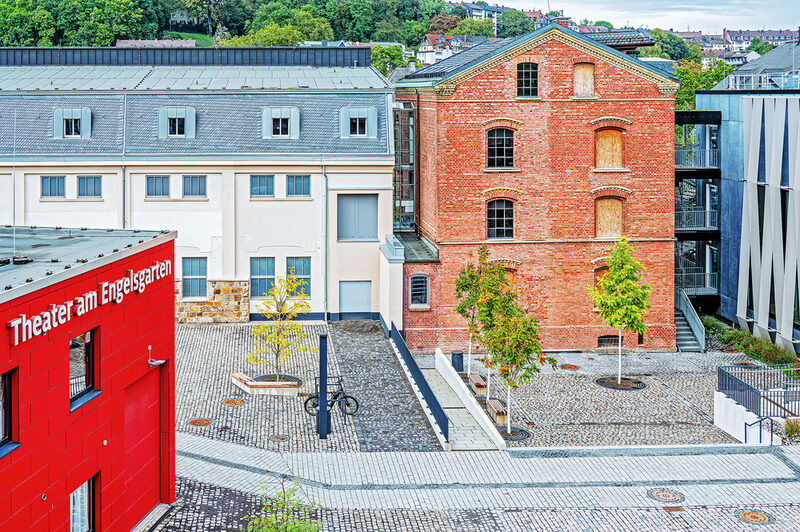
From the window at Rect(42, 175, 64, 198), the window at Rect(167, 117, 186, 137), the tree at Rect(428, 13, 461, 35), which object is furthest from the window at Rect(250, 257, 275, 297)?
the tree at Rect(428, 13, 461, 35)

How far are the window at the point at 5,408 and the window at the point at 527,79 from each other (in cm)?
2717

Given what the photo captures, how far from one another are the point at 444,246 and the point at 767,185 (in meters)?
13.1

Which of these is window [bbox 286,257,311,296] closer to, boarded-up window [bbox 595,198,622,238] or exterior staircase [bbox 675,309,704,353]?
boarded-up window [bbox 595,198,622,238]

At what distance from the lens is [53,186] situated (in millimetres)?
38875

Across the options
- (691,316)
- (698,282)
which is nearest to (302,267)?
(691,316)

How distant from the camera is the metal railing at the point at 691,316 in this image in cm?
4047

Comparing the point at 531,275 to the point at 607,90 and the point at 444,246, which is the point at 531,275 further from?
the point at 607,90

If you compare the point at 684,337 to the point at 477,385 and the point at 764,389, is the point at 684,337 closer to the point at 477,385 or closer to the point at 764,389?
the point at 764,389

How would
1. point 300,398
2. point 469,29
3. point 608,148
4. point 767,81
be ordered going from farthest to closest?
1. point 469,29
2. point 767,81
3. point 608,148
4. point 300,398

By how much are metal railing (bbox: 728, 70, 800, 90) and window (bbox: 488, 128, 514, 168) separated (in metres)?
12.9

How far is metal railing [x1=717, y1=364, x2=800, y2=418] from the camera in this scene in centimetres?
2862

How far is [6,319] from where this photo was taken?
1445cm

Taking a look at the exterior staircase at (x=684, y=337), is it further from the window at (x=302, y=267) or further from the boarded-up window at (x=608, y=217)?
the window at (x=302, y=267)

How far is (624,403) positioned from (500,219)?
996 cm
